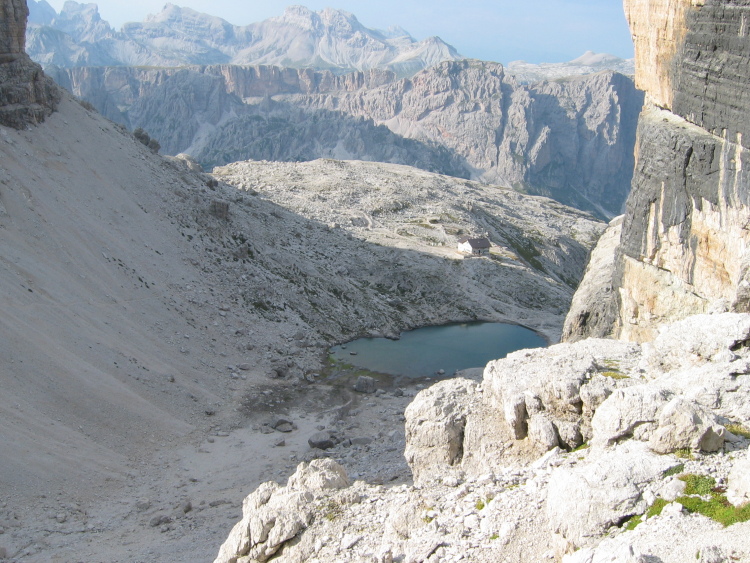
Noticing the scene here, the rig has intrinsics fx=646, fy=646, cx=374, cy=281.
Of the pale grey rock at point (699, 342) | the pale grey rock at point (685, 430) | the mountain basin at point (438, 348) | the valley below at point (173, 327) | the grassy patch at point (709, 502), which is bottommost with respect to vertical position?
the mountain basin at point (438, 348)

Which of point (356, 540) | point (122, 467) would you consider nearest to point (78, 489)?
point (122, 467)

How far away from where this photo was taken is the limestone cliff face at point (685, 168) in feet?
114

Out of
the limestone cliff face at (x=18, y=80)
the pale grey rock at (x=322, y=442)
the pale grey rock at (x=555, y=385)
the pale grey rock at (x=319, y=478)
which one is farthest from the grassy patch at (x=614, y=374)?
the limestone cliff face at (x=18, y=80)

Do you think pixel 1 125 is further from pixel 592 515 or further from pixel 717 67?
pixel 592 515

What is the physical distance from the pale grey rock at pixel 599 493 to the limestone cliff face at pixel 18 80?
63.3 meters

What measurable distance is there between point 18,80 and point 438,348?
171 ft

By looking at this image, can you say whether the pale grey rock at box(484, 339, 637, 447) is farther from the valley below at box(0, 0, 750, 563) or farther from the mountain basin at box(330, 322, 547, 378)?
the mountain basin at box(330, 322, 547, 378)

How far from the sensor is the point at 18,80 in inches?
2537

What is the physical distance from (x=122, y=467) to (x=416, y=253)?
60.1 meters

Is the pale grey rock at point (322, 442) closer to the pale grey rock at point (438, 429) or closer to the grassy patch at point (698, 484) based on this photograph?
the pale grey rock at point (438, 429)

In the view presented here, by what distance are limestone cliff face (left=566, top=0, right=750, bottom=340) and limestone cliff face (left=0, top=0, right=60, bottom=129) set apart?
181ft

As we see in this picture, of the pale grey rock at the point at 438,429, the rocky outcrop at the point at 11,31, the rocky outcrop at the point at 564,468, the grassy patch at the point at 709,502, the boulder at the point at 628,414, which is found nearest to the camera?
the grassy patch at the point at 709,502

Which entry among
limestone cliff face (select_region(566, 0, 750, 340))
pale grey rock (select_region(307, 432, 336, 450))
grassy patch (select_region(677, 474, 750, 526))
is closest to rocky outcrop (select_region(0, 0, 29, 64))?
pale grey rock (select_region(307, 432, 336, 450))

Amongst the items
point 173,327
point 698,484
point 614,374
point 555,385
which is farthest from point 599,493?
point 173,327
